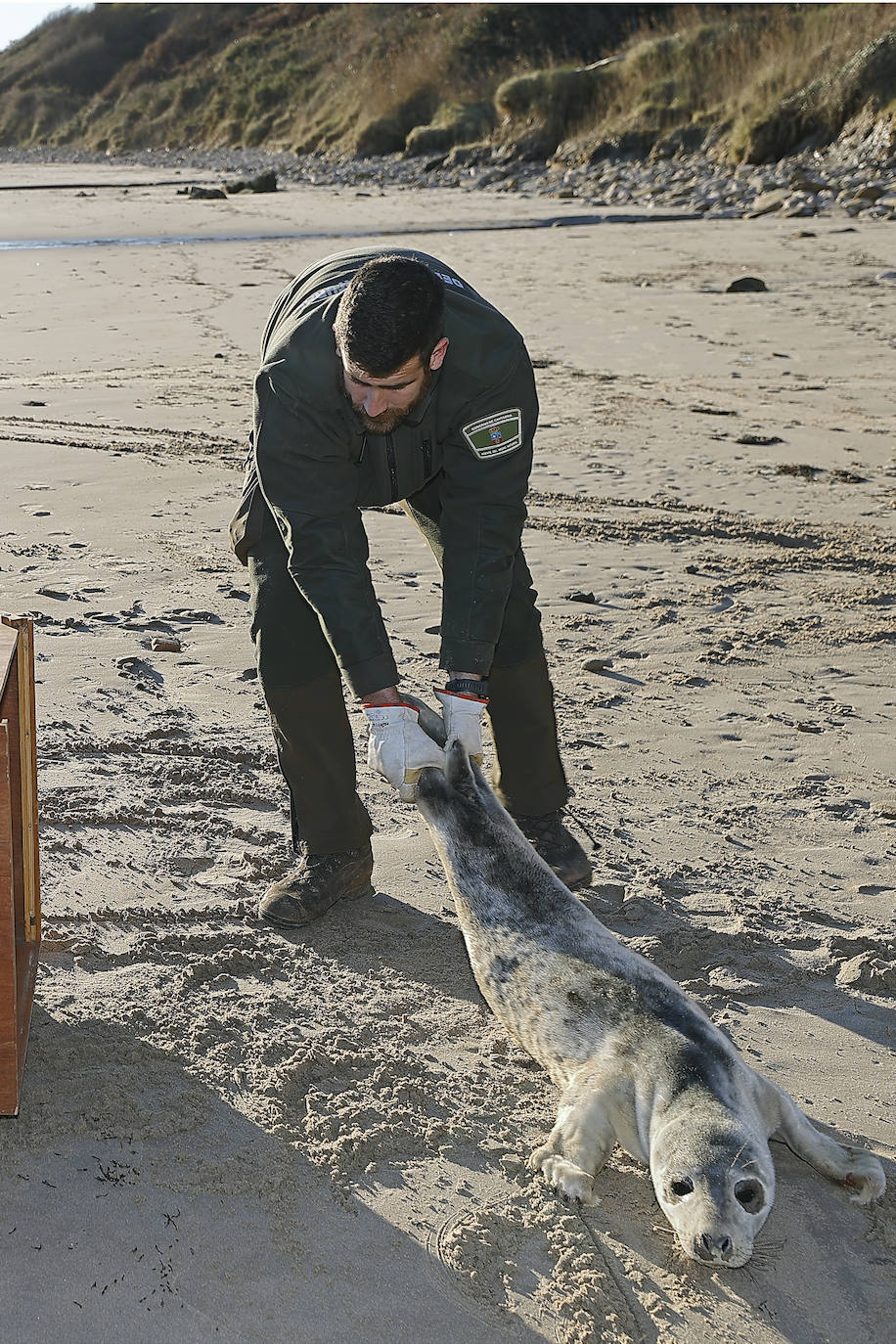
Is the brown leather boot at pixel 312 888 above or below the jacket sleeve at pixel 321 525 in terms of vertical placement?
below

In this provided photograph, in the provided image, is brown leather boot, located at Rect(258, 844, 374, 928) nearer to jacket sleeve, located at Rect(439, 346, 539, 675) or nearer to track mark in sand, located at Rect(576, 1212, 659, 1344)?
jacket sleeve, located at Rect(439, 346, 539, 675)

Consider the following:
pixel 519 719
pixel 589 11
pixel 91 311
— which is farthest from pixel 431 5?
pixel 519 719

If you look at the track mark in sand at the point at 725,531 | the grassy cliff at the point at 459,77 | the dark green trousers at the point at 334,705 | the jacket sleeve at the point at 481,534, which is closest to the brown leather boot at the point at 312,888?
the dark green trousers at the point at 334,705

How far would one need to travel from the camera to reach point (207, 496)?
6617 millimetres

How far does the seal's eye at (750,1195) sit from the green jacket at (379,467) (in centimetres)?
150

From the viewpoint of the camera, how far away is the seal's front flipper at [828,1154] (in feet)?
8.48

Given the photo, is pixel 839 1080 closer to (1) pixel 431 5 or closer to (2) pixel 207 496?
(2) pixel 207 496

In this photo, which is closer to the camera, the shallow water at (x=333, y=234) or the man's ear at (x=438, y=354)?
the man's ear at (x=438, y=354)

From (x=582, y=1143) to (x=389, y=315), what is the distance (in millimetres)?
1843

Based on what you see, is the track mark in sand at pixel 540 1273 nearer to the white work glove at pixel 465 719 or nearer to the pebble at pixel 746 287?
the white work glove at pixel 465 719

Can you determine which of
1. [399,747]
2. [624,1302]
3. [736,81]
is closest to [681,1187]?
[624,1302]

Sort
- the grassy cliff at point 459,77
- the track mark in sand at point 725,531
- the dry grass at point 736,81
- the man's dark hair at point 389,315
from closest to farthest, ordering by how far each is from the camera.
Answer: the man's dark hair at point 389,315 → the track mark in sand at point 725,531 → the dry grass at point 736,81 → the grassy cliff at point 459,77

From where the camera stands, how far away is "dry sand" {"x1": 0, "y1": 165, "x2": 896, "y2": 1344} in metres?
2.46

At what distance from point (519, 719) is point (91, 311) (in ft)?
29.2
